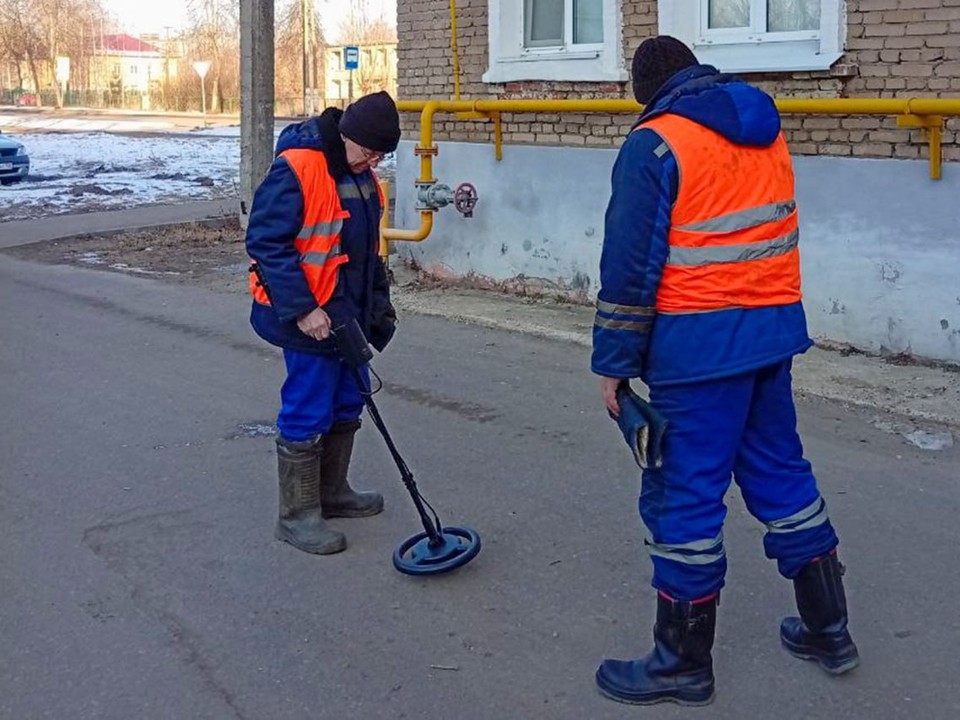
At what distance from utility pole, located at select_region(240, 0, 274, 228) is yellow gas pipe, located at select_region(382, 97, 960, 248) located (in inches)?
143

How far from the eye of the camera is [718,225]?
323 centimetres

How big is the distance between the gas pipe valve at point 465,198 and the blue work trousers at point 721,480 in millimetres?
6562

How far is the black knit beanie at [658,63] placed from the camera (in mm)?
3330

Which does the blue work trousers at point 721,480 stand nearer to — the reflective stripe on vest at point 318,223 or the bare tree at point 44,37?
the reflective stripe on vest at point 318,223

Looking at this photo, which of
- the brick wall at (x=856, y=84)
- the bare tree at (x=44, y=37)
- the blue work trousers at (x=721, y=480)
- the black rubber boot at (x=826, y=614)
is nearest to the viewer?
the blue work trousers at (x=721, y=480)

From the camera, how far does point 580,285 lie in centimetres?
940

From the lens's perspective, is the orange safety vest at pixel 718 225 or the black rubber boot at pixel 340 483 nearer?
the orange safety vest at pixel 718 225

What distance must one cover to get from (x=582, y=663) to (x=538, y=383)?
354 cm

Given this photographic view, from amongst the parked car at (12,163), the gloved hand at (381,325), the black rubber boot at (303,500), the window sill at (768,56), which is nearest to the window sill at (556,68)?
the window sill at (768,56)

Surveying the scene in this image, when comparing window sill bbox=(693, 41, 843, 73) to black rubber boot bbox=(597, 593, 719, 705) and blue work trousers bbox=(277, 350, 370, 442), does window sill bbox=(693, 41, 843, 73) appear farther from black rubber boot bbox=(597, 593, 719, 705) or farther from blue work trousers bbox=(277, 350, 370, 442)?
black rubber boot bbox=(597, 593, 719, 705)

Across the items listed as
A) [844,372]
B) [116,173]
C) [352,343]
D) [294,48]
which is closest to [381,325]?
[352,343]

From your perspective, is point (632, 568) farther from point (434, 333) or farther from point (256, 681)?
point (434, 333)

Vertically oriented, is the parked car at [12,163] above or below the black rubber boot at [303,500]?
above

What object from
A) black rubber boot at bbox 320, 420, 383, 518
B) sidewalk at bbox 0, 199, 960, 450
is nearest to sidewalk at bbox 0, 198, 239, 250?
sidewalk at bbox 0, 199, 960, 450
